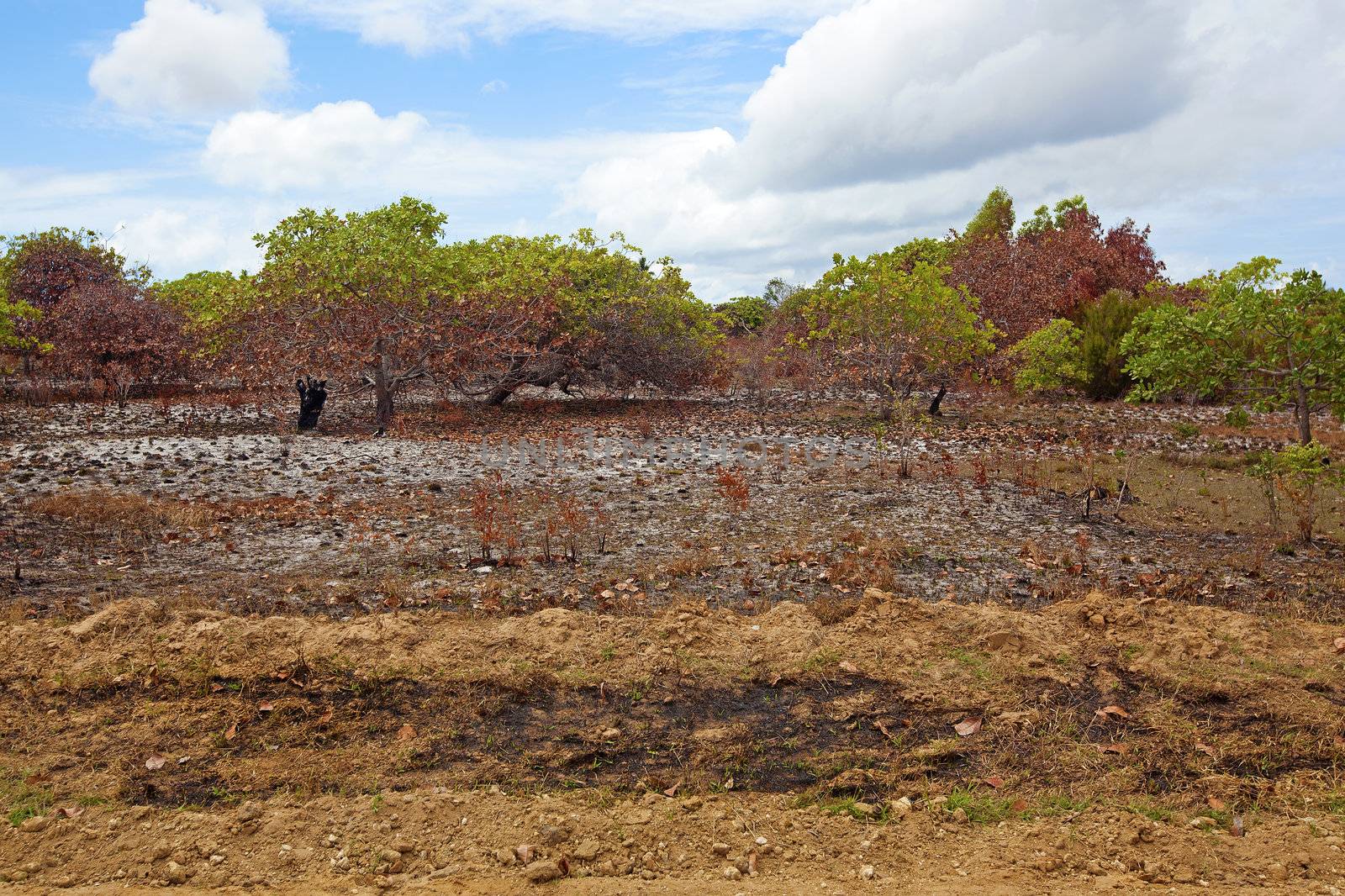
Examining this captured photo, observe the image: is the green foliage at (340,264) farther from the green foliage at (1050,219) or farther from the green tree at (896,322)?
the green foliage at (1050,219)

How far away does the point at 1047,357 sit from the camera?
854 inches

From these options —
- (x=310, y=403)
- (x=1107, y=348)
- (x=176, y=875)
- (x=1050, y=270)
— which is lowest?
(x=176, y=875)

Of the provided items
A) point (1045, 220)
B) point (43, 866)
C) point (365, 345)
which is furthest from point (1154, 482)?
point (1045, 220)

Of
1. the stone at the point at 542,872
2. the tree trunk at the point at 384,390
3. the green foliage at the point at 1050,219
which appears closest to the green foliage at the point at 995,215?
the green foliage at the point at 1050,219

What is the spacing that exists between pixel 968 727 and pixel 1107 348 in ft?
73.2

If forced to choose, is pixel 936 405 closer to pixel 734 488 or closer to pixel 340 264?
pixel 734 488

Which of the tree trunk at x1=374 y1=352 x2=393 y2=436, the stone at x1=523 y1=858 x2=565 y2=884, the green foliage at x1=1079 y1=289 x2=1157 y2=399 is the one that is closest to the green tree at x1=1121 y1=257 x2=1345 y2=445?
the stone at x1=523 y1=858 x2=565 y2=884

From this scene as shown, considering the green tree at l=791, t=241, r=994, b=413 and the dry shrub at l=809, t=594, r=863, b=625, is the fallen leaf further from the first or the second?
the green tree at l=791, t=241, r=994, b=413

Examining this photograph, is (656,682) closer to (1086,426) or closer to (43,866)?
(43,866)

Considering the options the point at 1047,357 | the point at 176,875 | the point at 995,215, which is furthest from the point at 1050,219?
the point at 176,875

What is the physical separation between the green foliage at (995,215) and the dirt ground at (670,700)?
35753 millimetres

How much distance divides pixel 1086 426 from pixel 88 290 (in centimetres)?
2592

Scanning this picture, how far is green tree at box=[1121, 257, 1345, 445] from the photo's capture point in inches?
403

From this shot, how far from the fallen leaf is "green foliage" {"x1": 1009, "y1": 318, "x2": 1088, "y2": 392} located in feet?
57.2
